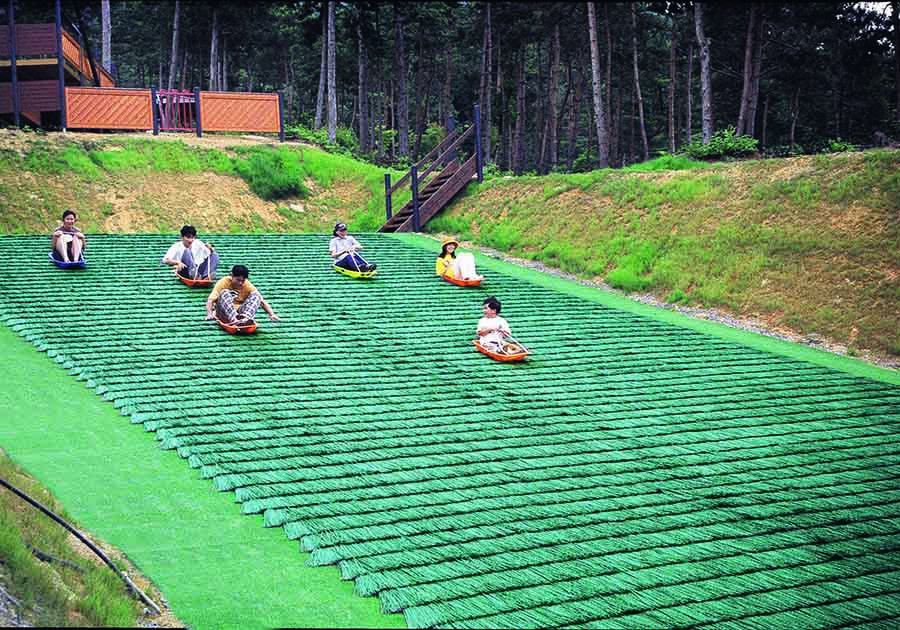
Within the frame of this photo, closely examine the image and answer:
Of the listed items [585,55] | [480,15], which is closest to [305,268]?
[480,15]

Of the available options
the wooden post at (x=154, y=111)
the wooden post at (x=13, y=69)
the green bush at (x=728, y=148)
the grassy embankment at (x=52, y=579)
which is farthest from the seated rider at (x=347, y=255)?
the wooden post at (x=13, y=69)

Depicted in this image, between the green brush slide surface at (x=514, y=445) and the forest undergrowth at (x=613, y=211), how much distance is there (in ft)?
8.24

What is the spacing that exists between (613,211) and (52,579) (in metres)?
16.1

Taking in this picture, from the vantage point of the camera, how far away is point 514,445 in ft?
28.9

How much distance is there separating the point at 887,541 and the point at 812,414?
10.8ft

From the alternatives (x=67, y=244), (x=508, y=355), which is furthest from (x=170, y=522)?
(x=67, y=244)

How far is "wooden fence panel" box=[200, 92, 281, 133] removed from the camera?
25.1 m

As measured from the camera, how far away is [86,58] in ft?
87.6

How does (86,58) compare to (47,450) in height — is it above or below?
above

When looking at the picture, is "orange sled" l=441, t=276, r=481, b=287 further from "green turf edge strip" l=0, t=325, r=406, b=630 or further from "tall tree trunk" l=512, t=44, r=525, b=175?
"tall tree trunk" l=512, t=44, r=525, b=175

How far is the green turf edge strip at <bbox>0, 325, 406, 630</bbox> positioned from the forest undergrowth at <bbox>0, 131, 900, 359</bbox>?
32.9 feet

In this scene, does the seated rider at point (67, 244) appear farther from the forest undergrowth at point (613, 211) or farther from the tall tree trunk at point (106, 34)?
the tall tree trunk at point (106, 34)

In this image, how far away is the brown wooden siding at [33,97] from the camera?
930 inches

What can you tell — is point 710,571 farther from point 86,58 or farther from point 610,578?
point 86,58
